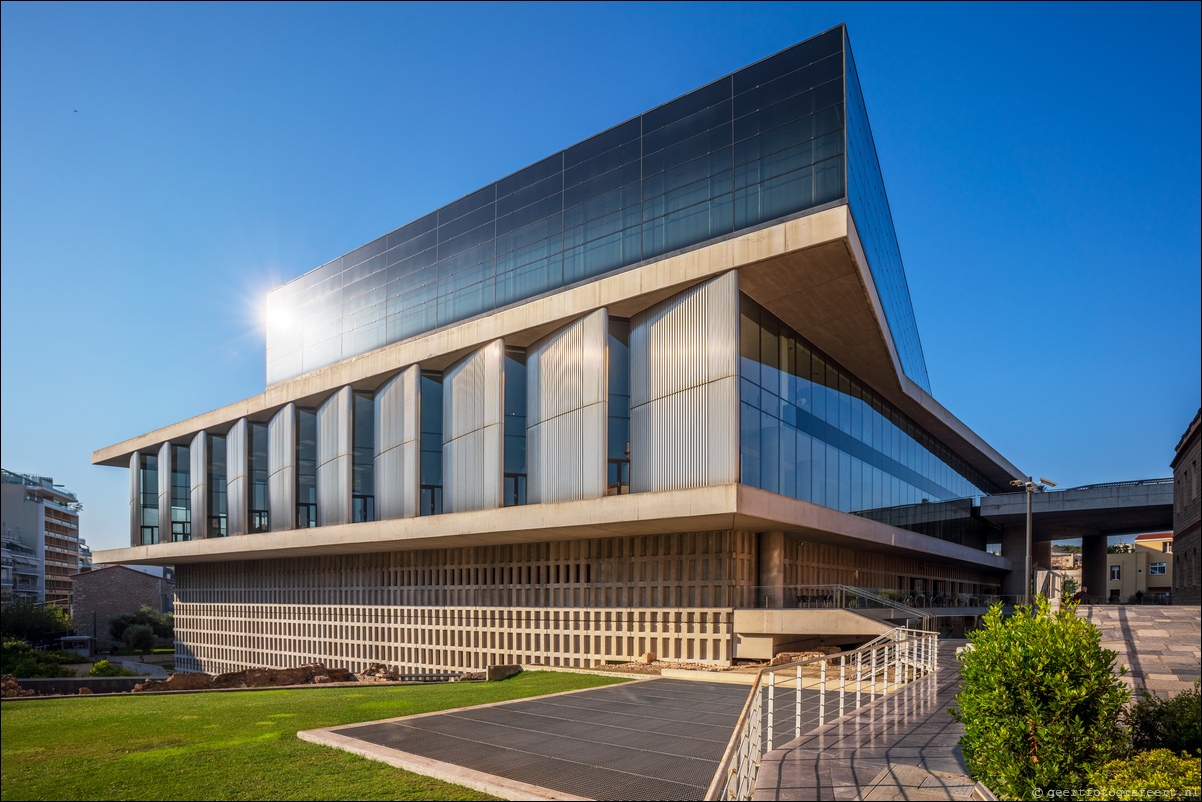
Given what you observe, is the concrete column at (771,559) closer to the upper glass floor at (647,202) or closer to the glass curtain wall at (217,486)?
the upper glass floor at (647,202)

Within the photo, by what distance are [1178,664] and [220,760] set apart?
14.8 metres

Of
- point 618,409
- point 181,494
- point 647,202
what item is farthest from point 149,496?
point 647,202

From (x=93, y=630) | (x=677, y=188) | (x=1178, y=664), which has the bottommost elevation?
(x=93, y=630)

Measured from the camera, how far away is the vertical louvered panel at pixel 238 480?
41938 mm

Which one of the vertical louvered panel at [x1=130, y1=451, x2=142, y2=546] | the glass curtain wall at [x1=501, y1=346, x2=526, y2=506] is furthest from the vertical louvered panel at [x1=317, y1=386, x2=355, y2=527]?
the vertical louvered panel at [x1=130, y1=451, x2=142, y2=546]

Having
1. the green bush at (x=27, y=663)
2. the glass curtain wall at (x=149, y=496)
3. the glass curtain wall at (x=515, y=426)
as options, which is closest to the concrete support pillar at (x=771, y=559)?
the glass curtain wall at (x=515, y=426)

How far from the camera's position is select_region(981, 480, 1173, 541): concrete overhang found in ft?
160

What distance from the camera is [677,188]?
2716 centimetres

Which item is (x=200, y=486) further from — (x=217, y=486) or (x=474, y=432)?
(x=474, y=432)

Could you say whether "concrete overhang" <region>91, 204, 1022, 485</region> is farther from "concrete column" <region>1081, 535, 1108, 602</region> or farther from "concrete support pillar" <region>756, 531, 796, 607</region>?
"concrete column" <region>1081, 535, 1108, 602</region>

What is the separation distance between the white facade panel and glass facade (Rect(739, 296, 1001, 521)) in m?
9.70

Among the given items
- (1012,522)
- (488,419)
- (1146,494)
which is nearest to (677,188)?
(488,419)

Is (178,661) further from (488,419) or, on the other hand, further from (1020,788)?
(1020,788)

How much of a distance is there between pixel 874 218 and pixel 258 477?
3405 centimetres
